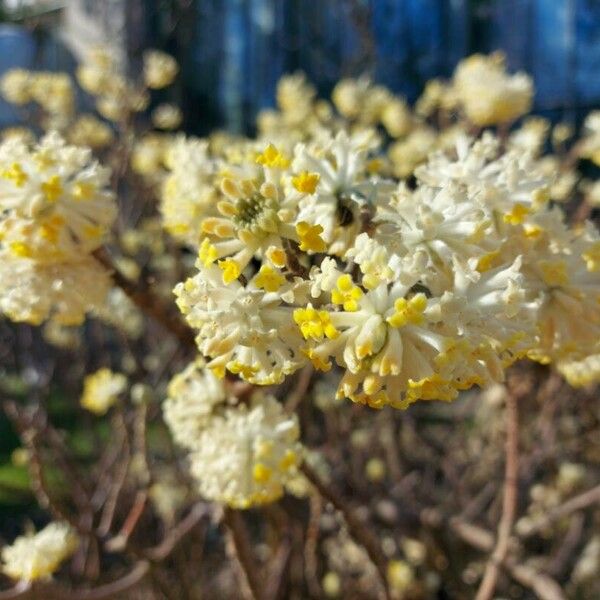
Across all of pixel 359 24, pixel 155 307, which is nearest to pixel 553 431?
pixel 359 24

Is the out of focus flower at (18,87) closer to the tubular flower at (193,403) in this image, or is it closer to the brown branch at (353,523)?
the tubular flower at (193,403)

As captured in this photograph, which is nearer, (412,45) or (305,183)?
(305,183)

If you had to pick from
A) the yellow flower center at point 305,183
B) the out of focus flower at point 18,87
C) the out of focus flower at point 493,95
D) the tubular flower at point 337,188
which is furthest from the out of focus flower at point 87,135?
the yellow flower center at point 305,183

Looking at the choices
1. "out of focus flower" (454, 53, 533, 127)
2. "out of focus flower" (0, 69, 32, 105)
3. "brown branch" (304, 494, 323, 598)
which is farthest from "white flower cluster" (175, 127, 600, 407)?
"out of focus flower" (0, 69, 32, 105)

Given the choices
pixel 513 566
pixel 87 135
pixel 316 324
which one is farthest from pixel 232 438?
pixel 87 135

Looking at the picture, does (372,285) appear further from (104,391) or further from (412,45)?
(412,45)

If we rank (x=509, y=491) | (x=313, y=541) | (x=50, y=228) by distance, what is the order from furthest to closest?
1. (x=313, y=541)
2. (x=509, y=491)
3. (x=50, y=228)

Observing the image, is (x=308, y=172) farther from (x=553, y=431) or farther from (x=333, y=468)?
(x=553, y=431)
